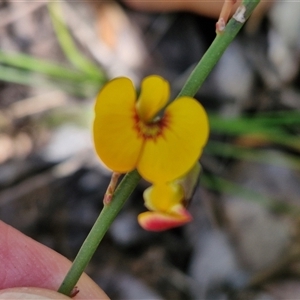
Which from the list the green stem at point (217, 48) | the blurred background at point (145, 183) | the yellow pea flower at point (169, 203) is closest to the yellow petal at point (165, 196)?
the yellow pea flower at point (169, 203)

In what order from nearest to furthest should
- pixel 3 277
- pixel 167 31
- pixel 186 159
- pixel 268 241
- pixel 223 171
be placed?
1. pixel 186 159
2. pixel 3 277
3. pixel 268 241
4. pixel 223 171
5. pixel 167 31

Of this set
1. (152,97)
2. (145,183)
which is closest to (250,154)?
(145,183)

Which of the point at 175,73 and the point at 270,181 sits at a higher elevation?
the point at 175,73

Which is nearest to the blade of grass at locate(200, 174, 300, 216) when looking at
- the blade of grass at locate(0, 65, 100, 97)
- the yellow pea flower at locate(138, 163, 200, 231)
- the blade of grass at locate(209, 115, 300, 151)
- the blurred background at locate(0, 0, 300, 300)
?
the blurred background at locate(0, 0, 300, 300)

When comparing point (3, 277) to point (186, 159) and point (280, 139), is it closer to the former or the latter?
point (186, 159)

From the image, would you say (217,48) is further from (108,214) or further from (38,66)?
(38,66)

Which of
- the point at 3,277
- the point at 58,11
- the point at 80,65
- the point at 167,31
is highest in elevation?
the point at 167,31

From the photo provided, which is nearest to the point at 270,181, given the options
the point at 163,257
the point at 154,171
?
the point at 163,257

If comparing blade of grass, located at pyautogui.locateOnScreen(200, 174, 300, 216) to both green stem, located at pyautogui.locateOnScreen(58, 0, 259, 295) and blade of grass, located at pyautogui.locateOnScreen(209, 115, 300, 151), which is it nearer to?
blade of grass, located at pyautogui.locateOnScreen(209, 115, 300, 151)
